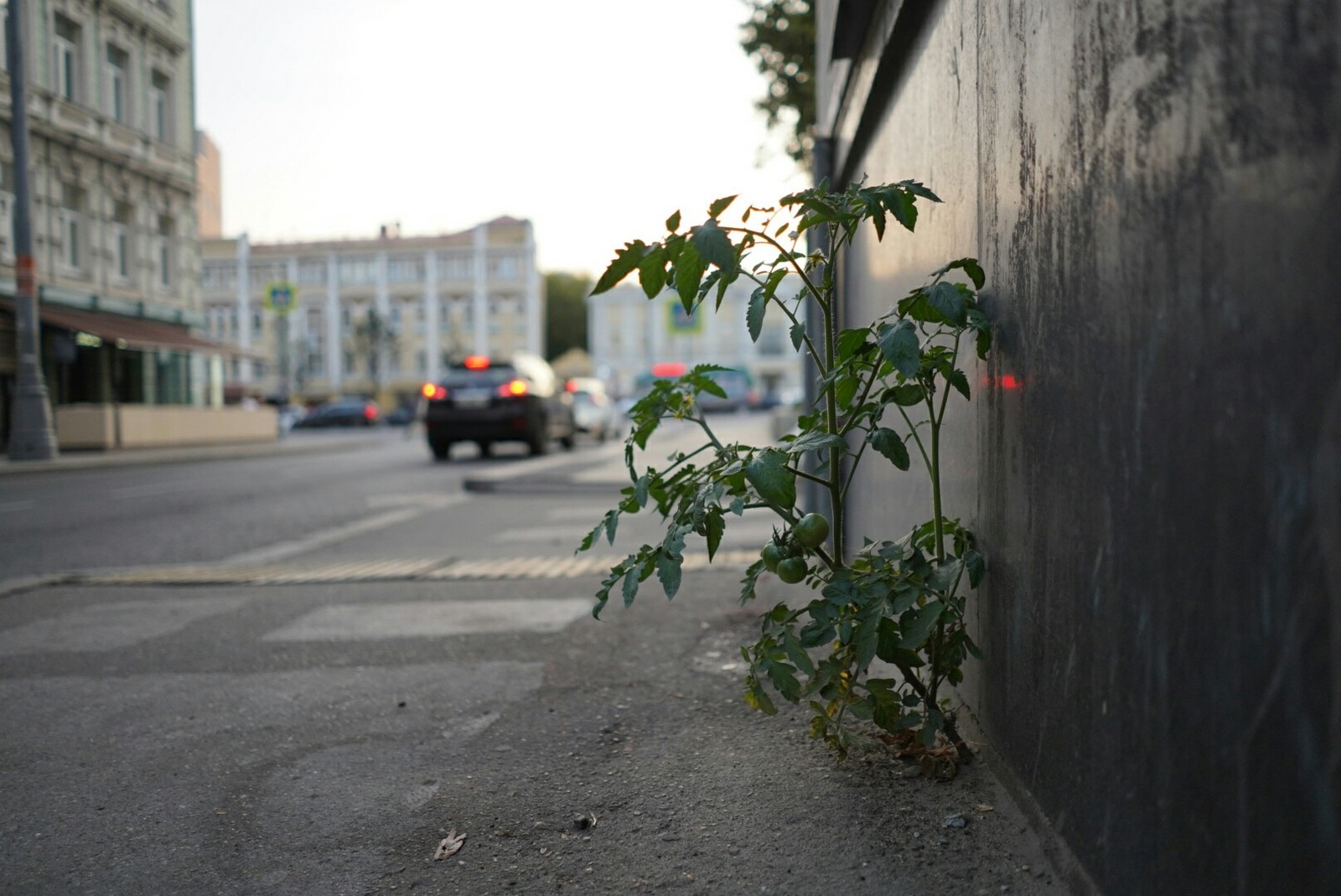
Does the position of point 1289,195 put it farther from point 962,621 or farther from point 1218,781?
point 962,621

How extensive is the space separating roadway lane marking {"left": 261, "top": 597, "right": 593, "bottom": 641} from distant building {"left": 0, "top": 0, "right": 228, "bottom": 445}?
21.4m

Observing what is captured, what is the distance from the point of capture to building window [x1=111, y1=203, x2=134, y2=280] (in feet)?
92.6

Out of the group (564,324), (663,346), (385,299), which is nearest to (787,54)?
(385,299)

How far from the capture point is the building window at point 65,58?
2544cm

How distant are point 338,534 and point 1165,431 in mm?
8203

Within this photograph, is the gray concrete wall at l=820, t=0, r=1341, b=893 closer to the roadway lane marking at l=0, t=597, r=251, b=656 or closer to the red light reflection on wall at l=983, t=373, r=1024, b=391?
the red light reflection on wall at l=983, t=373, r=1024, b=391

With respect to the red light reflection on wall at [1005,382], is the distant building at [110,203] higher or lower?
higher

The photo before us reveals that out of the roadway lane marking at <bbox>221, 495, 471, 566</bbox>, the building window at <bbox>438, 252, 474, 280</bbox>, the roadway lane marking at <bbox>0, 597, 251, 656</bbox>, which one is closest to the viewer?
the roadway lane marking at <bbox>0, 597, 251, 656</bbox>

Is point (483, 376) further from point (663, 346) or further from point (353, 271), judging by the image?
point (663, 346)

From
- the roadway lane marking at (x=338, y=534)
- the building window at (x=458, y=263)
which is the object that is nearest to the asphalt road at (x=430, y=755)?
the roadway lane marking at (x=338, y=534)

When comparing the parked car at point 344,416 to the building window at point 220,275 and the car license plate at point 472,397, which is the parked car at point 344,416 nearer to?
the car license plate at point 472,397

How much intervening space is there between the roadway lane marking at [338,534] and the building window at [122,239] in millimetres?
20486

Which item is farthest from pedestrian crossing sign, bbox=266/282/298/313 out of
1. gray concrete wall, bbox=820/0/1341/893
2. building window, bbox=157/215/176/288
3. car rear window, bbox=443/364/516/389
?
gray concrete wall, bbox=820/0/1341/893

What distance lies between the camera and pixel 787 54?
45.8ft
